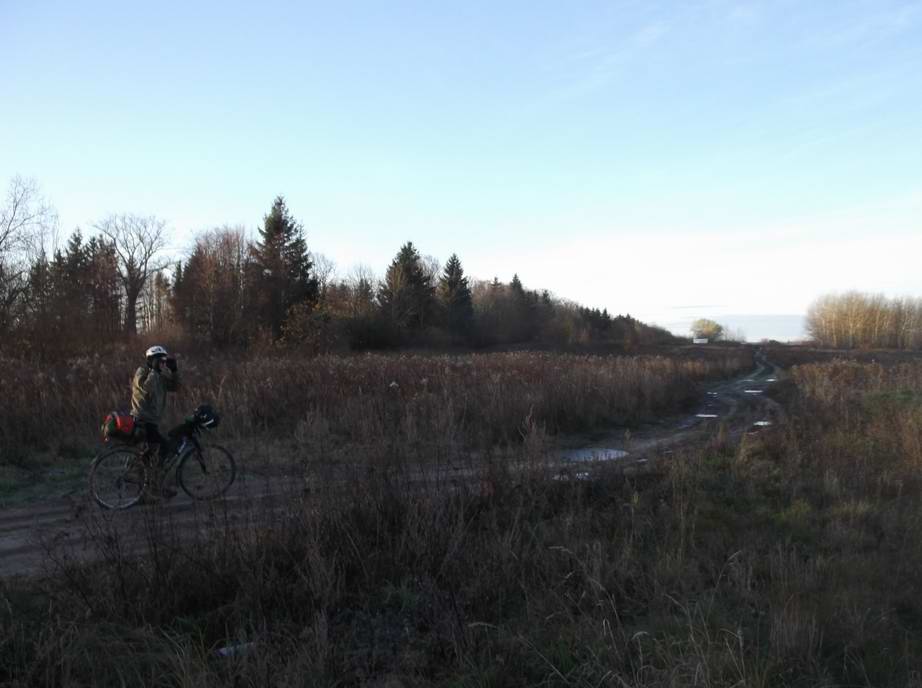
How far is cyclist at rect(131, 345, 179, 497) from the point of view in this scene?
7.92 meters

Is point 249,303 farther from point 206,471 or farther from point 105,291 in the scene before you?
point 206,471

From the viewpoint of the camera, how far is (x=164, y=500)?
5840 mm

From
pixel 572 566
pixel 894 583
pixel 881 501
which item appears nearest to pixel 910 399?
pixel 881 501

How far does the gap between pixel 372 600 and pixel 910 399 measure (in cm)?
1640

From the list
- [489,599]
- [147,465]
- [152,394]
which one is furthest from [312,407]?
[489,599]

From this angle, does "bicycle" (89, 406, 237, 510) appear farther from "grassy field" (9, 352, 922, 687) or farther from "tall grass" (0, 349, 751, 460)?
Answer: "tall grass" (0, 349, 751, 460)

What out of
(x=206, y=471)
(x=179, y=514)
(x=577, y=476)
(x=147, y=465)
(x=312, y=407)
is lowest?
(x=179, y=514)

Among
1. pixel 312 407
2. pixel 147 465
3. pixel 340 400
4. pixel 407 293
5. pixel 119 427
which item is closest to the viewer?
pixel 147 465

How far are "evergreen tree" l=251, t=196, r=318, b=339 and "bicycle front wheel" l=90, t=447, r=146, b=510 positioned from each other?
109 feet

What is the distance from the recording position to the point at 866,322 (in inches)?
3573

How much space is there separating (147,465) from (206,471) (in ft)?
2.38

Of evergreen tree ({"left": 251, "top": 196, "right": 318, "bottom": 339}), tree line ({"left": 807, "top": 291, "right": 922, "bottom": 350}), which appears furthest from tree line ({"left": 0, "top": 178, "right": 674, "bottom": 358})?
tree line ({"left": 807, "top": 291, "right": 922, "bottom": 350})

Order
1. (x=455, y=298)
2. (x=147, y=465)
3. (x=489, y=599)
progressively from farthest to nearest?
1. (x=455, y=298)
2. (x=147, y=465)
3. (x=489, y=599)

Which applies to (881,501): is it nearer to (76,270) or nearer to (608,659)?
(608,659)
